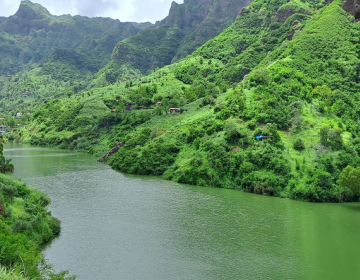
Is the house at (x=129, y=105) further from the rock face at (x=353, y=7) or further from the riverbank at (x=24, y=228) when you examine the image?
the riverbank at (x=24, y=228)

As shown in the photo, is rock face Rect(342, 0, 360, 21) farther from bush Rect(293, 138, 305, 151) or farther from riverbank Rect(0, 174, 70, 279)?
riverbank Rect(0, 174, 70, 279)

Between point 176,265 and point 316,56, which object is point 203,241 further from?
point 316,56

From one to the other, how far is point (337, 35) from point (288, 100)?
45.3 meters

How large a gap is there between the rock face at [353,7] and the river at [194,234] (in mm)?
→ 98456

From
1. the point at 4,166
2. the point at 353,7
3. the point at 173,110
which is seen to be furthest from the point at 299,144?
the point at 353,7

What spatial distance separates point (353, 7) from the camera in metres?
139

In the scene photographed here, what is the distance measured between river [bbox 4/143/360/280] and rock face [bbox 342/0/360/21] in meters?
98.5

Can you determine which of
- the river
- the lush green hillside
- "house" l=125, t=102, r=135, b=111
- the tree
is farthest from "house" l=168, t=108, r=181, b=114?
the tree

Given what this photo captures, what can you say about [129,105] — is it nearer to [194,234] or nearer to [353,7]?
[353,7]

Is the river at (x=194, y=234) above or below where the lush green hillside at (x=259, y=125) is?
below

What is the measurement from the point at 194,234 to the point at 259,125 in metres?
42.3

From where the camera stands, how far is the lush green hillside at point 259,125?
235 ft

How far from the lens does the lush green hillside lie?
71.8 meters

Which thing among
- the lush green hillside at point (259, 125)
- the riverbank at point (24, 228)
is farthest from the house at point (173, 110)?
the riverbank at point (24, 228)
